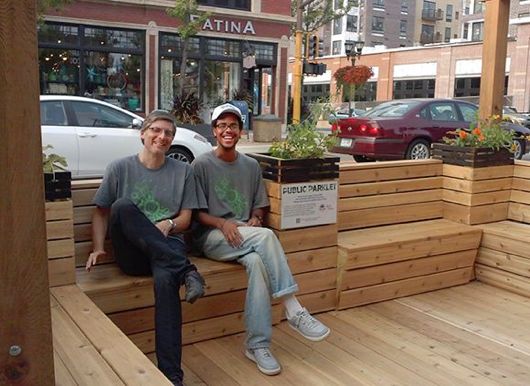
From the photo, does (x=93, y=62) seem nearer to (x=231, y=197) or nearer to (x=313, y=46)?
(x=313, y=46)

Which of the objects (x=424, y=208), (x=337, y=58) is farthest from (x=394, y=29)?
(x=424, y=208)

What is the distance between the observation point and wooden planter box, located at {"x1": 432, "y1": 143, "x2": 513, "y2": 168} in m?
4.96

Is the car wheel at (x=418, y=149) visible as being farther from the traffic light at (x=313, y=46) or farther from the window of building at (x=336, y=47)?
the window of building at (x=336, y=47)

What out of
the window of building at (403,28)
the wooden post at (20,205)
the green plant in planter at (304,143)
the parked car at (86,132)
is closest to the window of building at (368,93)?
the window of building at (403,28)

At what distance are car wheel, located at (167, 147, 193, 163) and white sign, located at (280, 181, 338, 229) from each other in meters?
5.46

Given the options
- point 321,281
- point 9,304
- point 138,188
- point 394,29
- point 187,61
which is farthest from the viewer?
point 394,29

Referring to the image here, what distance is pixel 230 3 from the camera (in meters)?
21.0

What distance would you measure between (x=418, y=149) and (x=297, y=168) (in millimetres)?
7931

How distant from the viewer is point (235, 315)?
141 inches

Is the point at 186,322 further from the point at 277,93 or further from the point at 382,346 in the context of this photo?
the point at 277,93

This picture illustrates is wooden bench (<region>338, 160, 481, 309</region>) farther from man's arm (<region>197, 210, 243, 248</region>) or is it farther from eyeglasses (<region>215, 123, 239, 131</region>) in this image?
eyeglasses (<region>215, 123, 239, 131</region>)

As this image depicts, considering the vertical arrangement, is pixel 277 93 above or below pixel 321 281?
above

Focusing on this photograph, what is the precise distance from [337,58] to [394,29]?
68.2 ft

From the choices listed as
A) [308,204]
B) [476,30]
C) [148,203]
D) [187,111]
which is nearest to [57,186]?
[148,203]
